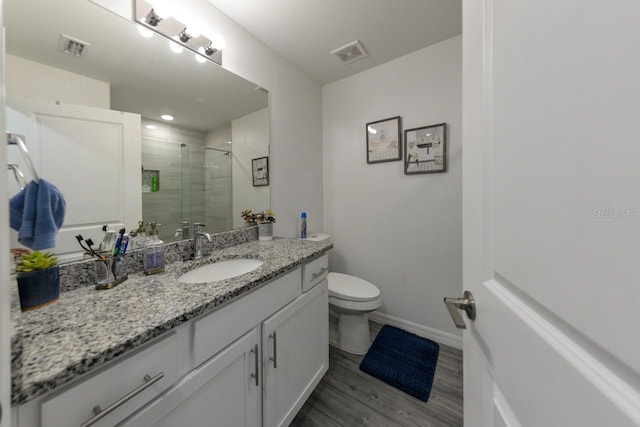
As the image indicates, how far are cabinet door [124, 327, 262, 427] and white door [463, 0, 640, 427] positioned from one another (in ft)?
2.45

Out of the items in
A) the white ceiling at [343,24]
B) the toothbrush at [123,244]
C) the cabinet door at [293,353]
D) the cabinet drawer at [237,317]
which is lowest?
the cabinet door at [293,353]

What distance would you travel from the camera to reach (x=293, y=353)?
1.12 metres

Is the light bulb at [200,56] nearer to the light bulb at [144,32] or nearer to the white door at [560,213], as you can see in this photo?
the light bulb at [144,32]

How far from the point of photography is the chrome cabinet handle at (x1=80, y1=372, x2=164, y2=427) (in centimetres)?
48

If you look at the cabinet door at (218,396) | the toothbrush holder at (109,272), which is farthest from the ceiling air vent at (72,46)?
the cabinet door at (218,396)

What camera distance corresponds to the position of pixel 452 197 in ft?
5.68

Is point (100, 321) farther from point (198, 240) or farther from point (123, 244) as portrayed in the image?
point (198, 240)

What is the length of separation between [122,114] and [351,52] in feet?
5.43

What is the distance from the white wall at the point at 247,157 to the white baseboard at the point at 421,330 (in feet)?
4.77

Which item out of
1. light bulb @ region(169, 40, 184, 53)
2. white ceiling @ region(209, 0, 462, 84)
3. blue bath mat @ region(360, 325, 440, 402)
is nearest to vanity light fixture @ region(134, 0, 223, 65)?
light bulb @ region(169, 40, 184, 53)

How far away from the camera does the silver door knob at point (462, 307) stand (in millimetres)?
549

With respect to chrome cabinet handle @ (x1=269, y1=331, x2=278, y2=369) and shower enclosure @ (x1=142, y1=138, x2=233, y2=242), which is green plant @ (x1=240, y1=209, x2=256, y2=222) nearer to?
shower enclosure @ (x1=142, y1=138, x2=233, y2=242)

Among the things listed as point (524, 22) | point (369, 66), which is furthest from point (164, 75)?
point (369, 66)

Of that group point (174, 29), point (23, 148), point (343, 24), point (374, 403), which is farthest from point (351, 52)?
point (374, 403)
